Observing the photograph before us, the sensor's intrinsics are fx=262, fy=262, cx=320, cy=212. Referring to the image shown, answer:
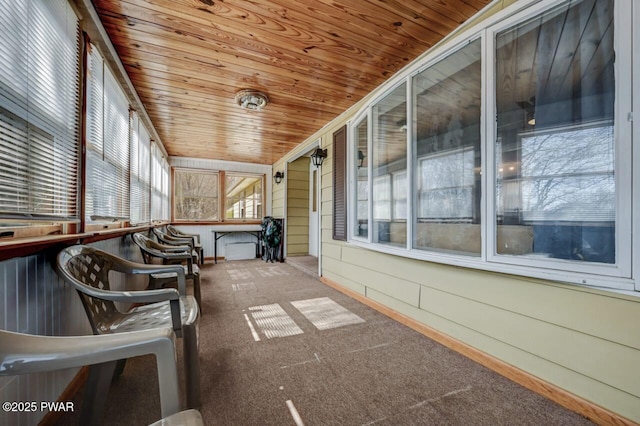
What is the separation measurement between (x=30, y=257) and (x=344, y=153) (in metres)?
2.96

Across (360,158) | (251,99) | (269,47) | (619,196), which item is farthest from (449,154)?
(251,99)

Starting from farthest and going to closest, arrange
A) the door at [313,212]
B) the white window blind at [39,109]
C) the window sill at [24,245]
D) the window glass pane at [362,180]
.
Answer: the door at [313,212] < the window glass pane at [362,180] < the white window blind at [39,109] < the window sill at [24,245]

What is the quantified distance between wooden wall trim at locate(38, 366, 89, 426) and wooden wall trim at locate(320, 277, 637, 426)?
2.30 metres

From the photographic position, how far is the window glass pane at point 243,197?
6289mm

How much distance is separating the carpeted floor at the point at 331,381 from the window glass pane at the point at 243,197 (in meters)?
4.00

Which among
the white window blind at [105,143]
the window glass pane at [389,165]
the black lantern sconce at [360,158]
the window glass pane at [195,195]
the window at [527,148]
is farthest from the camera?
the window glass pane at [195,195]

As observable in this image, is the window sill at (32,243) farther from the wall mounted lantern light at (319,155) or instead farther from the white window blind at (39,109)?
the wall mounted lantern light at (319,155)

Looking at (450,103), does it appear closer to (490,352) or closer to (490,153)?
(490,153)

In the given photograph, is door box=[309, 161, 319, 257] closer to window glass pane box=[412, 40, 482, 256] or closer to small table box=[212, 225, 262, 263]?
small table box=[212, 225, 262, 263]

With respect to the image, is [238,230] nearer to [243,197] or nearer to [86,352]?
[243,197]

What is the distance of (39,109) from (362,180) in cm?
265

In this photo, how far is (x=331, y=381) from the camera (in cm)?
164

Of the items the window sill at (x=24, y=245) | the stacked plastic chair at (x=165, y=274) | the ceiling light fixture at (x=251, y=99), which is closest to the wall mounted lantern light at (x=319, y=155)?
the ceiling light fixture at (x=251, y=99)

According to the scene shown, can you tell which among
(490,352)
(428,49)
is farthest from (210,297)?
(428,49)
